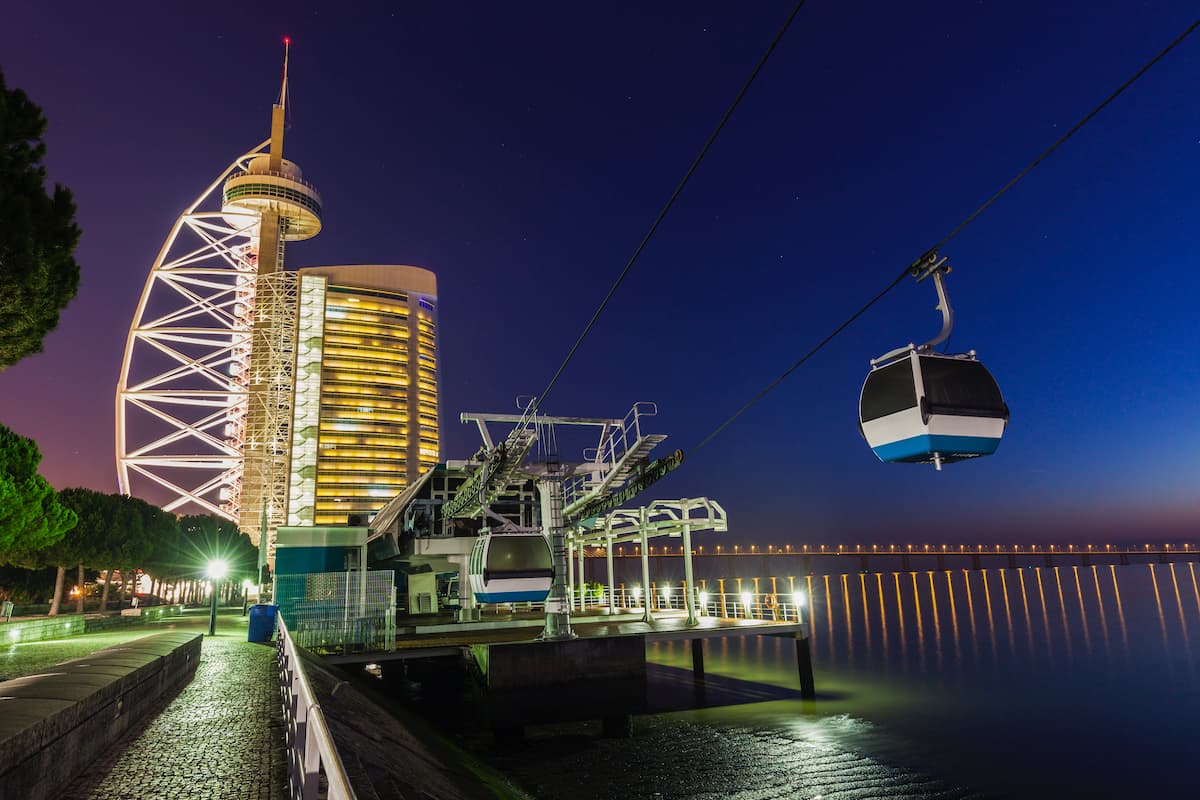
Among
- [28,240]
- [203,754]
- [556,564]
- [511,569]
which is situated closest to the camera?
[203,754]

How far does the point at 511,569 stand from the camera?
21.9 meters

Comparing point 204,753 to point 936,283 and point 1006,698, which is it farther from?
point 1006,698

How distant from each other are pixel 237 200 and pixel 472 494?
15357 cm

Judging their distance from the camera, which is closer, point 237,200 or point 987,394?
point 987,394

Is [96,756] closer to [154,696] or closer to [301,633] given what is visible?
[154,696]

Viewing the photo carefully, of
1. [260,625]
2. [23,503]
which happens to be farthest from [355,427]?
[260,625]

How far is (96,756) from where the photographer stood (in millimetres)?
8352

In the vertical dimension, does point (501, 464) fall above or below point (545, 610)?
above

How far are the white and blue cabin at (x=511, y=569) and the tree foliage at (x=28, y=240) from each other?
1219cm

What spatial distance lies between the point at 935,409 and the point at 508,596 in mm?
16451

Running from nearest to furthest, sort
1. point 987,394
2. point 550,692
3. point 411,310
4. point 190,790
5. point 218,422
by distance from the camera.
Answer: point 190,790, point 987,394, point 550,692, point 218,422, point 411,310

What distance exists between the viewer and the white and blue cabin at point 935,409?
311 inches

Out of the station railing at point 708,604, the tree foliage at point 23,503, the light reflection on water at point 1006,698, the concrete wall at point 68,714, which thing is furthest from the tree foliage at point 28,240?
the light reflection on water at point 1006,698

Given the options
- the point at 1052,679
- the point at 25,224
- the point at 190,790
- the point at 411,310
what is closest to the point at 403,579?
the point at 1052,679
